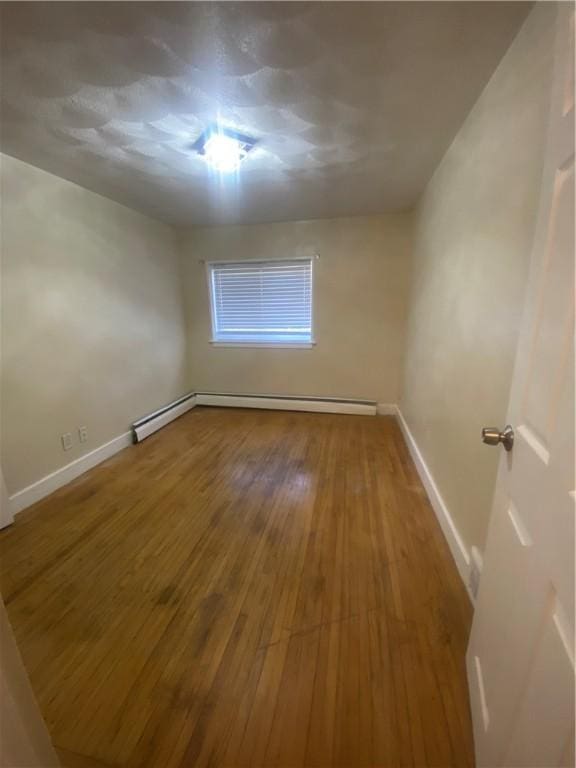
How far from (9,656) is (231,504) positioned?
1432 mm

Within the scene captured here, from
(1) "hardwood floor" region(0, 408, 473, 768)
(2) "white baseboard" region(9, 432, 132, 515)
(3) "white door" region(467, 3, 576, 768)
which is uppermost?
(3) "white door" region(467, 3, 576, 768)

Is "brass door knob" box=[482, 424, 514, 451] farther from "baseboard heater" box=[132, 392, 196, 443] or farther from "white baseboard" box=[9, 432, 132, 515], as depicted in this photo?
"baseboard heater" box=[132, 392, 196, 443]

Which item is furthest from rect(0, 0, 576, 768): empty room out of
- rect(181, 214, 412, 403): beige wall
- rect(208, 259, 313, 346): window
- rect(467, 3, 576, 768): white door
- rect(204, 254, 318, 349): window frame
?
rect(208, 259, 313, 346): window

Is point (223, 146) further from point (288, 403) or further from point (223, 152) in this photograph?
point (288, 403)

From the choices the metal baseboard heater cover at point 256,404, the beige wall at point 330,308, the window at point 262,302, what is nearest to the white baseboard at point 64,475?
the metal baseboard heater cover at point 256,404

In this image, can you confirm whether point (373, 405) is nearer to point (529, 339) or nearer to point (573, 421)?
point (529, 339)

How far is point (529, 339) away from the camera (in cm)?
77

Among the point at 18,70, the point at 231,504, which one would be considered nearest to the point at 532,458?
the point at 231,504

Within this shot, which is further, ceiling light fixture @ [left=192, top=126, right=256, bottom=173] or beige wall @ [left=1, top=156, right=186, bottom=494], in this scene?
beige wall @ [left=1, top=156, right=186, bottom=494]

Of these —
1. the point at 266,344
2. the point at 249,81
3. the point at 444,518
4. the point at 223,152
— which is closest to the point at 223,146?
the point at 223,152

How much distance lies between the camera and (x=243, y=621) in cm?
132

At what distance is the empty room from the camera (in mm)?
747

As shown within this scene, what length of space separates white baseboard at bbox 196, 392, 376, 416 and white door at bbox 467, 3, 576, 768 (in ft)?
8.97

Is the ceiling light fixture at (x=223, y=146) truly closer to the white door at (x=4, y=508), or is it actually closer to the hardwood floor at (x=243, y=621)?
the hardwood floor at (x=243, y=621)
